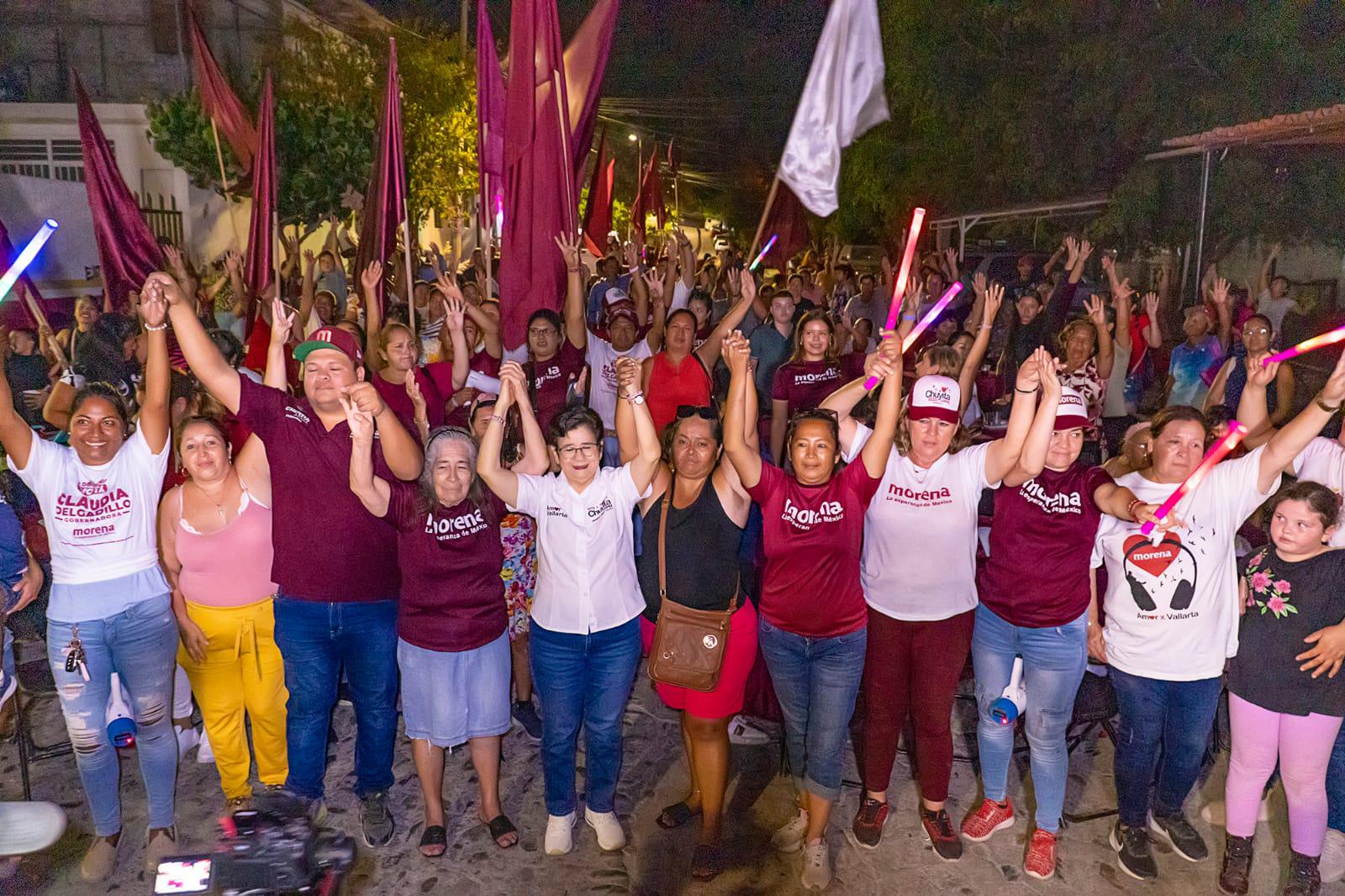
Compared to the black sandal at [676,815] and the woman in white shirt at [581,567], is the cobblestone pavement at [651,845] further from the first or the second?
the woman in white shirt at [581,567]

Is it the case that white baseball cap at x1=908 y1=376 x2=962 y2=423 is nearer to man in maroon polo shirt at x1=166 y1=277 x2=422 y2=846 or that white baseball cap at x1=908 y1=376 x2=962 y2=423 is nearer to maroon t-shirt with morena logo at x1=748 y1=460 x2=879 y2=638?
maroon t-shirt with morena logo at x1=748 y1=460 x2=879 y2=638

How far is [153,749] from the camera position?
4379 mm

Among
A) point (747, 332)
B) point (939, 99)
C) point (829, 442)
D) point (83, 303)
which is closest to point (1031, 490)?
point (829, 442)

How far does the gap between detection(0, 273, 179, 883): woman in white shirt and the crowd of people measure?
0.01 meters

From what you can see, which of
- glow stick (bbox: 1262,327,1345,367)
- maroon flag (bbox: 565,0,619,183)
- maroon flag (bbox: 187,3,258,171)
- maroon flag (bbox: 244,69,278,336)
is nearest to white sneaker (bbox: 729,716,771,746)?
glow stick (bbox: 1262,327,1345,367)

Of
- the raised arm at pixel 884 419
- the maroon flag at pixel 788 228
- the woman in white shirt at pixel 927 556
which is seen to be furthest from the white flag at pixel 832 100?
the maroon flag at pixel 788 228

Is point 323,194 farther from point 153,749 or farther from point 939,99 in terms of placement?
point 153,749

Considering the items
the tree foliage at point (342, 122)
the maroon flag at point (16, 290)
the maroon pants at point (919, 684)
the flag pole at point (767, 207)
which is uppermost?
the tree foliage at point (342, 122)

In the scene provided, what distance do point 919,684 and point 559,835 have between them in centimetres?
175

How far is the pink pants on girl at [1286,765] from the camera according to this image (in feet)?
13.2

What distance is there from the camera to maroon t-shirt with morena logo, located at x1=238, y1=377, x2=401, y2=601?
421 centimetres

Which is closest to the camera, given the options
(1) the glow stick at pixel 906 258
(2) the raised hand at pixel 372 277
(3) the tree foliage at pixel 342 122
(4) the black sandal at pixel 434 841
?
(1) the glow stick at pixel 906 258

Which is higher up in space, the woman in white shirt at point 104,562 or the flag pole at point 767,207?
the flag pole at point 767,207

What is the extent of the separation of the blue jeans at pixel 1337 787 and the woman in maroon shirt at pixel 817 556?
2.04 meters
